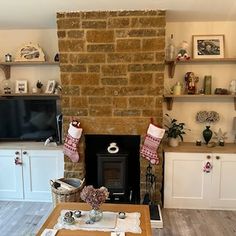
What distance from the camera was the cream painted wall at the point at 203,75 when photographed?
3.51 metres

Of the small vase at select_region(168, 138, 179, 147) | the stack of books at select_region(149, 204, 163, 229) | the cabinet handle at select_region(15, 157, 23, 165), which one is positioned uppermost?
the small vase at select_region(168, 138, 179, 147)

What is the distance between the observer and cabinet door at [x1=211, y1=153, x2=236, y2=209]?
3.22 metres

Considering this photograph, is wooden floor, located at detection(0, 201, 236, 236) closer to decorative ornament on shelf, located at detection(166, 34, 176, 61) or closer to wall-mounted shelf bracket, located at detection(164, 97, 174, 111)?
wall-mounted shelf bracket, located at detection(164, 97, 174, 111)

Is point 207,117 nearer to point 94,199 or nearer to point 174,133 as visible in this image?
point 174,133

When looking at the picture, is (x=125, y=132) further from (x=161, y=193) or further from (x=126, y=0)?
(x=126, y=0)

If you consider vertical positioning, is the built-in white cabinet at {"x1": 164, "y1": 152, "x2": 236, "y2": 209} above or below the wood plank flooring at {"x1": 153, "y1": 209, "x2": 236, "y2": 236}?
above

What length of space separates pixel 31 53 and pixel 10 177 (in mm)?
1655

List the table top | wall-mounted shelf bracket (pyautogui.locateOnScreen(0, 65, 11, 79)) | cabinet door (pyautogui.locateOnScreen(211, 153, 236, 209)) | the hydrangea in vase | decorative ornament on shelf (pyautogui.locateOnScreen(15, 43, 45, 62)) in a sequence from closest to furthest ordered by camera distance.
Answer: the table top → the hydrangea in vase → cabinet door (pyautogui.locateOnScreen(211, 153, 236, 209)) → decorative ornament on shelf (pyautogui.locateOnScreen(15, 43, 45, 62)) → wall-mounted shelf bracket (pyautogui.locateOnScreen(0, 65, 11, 79))

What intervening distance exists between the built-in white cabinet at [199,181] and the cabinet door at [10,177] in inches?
72.8

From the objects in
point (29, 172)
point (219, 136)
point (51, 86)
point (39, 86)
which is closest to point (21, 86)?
point (39, 86)

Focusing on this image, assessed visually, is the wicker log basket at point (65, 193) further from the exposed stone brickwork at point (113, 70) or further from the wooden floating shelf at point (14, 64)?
the wooden floating shelf at point (14, 64)

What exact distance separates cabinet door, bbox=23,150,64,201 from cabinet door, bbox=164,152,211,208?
1338 mm

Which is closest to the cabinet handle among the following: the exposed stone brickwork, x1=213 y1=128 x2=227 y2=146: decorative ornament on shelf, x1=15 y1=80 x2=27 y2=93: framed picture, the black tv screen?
the black tv screen

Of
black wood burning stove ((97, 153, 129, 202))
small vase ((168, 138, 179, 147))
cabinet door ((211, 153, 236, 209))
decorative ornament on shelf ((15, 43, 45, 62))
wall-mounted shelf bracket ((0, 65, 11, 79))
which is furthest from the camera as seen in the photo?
wall-mounted shelf bracket ((0, 65, 11, 79))
